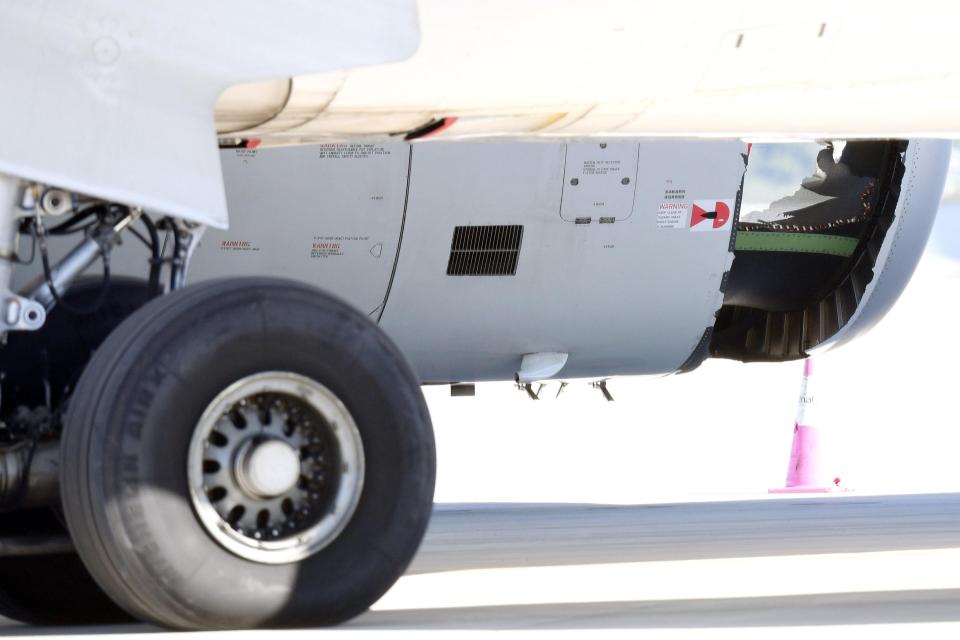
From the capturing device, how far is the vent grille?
671 cm

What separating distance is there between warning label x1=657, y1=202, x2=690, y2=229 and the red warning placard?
4cm

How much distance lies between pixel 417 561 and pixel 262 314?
9.42ft

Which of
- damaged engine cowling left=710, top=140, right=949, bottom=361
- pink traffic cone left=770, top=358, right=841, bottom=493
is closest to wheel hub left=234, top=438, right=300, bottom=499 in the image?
damaged engine cowling left=710, top=140, right=949, bottom=361

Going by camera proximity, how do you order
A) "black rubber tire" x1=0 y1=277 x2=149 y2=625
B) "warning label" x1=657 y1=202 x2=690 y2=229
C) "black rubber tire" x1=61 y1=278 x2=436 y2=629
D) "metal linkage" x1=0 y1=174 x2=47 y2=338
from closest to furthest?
"black rubber tire" x1=61 y1=278 x2=436 y2=629
"metal linkage" x1=0 y1=174 x2=47 y2=338
"black rubber tire" x1=0 y1=277 x2=149 y2=625
"warning label" x1=657 y1=202 x2=690 y2=229

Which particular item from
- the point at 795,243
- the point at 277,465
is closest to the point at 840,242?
the point at 795,243

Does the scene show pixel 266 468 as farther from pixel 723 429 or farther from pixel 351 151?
pixel 723 429

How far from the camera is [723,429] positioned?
15.1 m

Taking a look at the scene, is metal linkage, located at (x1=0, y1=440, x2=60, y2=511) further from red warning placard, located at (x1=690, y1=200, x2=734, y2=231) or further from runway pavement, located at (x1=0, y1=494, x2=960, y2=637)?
red warning placard, located at (x1=690, y1=200, x2=734, y2=231)

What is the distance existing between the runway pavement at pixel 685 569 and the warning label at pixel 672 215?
141 centimetres

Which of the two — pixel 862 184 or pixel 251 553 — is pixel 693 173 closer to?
pixel 862 184

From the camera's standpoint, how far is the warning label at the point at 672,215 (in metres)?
7.11

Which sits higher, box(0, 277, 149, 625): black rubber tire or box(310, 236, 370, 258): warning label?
box(310, 236, 370, 258): warning label

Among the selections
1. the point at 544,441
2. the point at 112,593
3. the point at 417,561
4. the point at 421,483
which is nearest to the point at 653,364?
the point at 417,561

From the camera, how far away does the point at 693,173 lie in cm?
714
